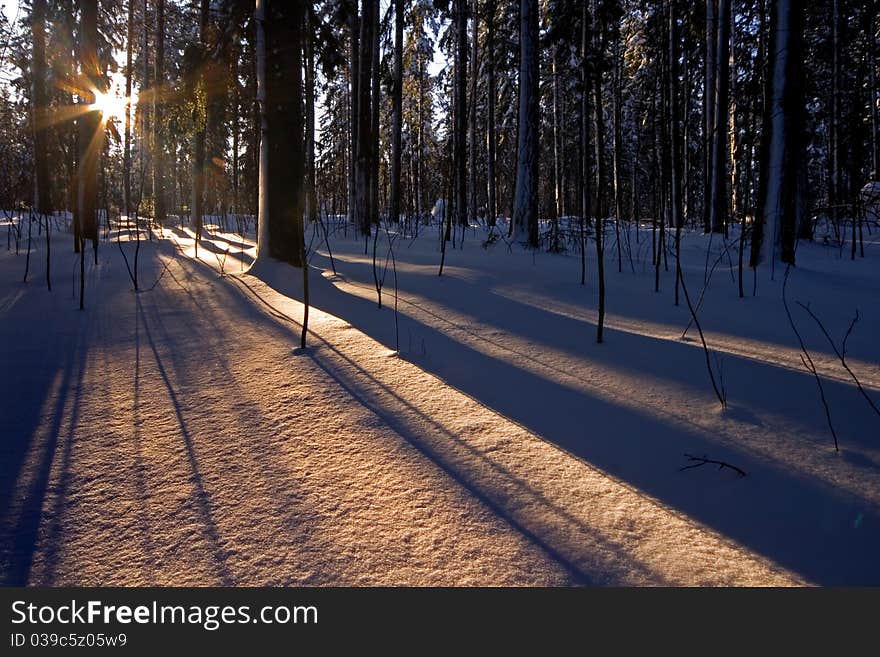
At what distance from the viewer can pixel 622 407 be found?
1.93 m

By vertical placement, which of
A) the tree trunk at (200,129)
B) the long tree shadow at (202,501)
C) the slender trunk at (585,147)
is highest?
the tree trunk at (200,129)

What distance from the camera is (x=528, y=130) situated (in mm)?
7688

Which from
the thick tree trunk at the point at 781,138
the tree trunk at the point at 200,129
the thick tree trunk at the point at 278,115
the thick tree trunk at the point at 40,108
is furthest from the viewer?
the thick tree trunk at the point at 40,108

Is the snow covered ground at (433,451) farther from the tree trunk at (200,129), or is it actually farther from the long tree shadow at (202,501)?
the tree trunk at (200,129)

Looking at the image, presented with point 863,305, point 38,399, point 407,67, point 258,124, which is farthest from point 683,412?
point 407,67

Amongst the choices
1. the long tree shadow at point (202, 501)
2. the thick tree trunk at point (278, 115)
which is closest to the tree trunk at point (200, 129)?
the thick tree trunk at point (278, 115)

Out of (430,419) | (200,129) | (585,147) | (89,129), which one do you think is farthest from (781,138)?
(89,129)

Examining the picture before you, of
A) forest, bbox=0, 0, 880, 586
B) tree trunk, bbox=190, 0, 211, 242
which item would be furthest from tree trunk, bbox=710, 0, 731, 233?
tree trunk, bbox=190, 0, 211, 242

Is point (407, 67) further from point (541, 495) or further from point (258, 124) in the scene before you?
point (541, 495)

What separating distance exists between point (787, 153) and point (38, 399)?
22.1ft

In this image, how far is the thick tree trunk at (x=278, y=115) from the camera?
518 centimetres

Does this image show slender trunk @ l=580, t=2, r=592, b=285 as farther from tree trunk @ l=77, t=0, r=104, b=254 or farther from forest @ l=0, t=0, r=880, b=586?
tree trunk @ l=77, t=0, r=104, b=254

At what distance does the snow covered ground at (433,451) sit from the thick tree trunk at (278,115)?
2.09 meters

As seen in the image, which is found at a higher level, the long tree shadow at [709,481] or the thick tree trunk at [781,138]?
the thick tree trunk at [781,138]
